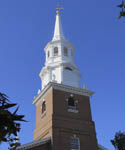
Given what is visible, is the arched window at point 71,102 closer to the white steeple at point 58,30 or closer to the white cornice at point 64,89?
the white cornice at point 64,89

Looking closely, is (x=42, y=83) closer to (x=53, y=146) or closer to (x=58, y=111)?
(x=58, y=111)

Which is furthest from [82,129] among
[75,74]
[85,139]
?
[75,74]

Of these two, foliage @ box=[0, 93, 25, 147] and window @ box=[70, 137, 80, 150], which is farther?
window @ box=[70, 137, 80, 150]

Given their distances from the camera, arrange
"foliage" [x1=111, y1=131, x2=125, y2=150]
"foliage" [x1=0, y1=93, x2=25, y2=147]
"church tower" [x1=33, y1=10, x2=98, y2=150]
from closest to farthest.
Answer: "foliage" [x1=0, y1=93, x2=25, y2=147] < "foliage" [x1=111, y1=131, x2=125, y2=150] < "church tower" [x1=33, y1=10, x2=98, y2=150]

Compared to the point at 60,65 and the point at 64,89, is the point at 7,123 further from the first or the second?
the point at 60,65

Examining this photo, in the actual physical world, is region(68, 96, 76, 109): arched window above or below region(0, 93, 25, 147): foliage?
above

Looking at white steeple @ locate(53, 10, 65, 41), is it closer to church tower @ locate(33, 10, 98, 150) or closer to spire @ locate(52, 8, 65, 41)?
spire @ locate(52, 8, 65, 41)

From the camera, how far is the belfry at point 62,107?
Result: 889 inches

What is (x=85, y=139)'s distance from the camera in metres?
23.5

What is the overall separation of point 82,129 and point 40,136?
4.44 metres

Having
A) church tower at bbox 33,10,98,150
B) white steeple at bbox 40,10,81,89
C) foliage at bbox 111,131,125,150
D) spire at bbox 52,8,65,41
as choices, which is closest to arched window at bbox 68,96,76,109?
church tower at bbox 33,10,98,150

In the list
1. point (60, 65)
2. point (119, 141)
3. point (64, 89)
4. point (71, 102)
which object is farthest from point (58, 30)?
point (119, 141)

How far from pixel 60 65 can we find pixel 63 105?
553 cm

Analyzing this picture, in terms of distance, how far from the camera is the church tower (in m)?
23.0
